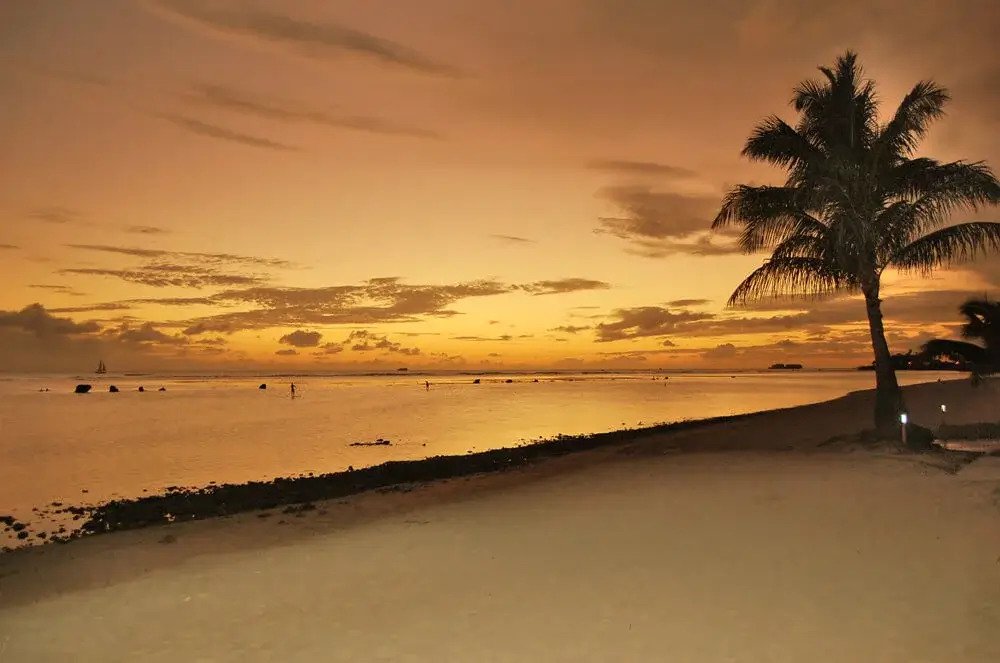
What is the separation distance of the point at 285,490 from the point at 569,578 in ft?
43.9

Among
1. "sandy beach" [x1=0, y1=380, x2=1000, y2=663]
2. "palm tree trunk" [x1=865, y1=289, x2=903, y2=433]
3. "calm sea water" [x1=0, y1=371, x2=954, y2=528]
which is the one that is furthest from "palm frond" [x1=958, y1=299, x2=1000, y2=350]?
"calm sea water" [x1=0, y1=371, x2=954, y2=528]

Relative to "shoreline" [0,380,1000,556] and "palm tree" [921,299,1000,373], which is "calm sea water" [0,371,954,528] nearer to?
"shoreline" [0,380,1000,556]

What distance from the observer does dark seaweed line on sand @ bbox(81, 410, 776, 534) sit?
16.7m

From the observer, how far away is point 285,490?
A: 1992 centimetres

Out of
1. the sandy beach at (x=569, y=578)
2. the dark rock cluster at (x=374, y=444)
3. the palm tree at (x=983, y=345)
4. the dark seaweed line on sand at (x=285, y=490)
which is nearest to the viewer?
the sandy beach at (x=569, y=578)

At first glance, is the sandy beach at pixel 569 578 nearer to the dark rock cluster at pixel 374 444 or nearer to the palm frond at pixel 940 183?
the palm frond at pixel 940 183

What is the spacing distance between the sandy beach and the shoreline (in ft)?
8.82

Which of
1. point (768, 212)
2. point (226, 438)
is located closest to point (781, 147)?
point (768, 212)

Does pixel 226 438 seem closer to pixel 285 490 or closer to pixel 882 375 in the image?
pixel 285 490

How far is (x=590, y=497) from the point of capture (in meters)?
14.1

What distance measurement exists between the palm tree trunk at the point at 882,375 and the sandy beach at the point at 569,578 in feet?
19.6

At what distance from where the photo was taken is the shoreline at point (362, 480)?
16594 mm

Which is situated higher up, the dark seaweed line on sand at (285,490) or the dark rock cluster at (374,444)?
the dark seaweed line on sand at (285,490)

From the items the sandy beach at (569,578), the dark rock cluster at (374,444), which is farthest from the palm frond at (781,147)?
the dark rock cluster at (374,444)
